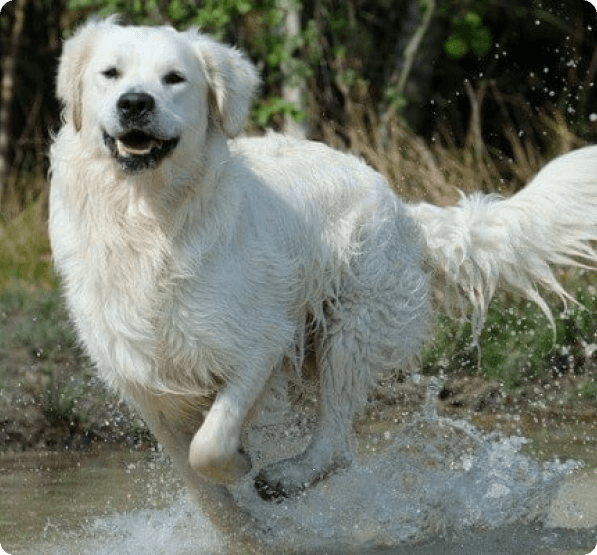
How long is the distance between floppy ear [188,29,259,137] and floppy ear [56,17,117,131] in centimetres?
39

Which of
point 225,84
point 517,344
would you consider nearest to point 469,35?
point 517,344

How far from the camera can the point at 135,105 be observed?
479 cm

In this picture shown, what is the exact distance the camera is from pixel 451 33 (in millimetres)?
14453

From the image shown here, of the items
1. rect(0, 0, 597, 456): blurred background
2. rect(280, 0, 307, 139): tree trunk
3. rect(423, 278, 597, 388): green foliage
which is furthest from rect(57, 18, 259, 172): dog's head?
rect(280, 0, 307, 139): tree trunk

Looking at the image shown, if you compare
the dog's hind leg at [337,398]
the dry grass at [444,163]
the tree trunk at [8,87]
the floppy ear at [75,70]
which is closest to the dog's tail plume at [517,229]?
the dog's hind leg at [337,398]

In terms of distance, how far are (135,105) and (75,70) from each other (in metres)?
0.50

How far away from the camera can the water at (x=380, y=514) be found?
568cm

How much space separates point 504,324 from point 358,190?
318 cm

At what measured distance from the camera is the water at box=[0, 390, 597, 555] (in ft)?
18.6

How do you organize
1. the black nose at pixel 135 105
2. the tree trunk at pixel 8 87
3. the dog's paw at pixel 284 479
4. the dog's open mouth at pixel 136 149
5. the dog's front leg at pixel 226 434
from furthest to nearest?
the tree trunk at pixel 8 87
the dog's paw at pixel 284 479
the dog's front leg at pixel 226 434
the dog's open mouth at pixel 136 149
the black nose at pixel 135 105

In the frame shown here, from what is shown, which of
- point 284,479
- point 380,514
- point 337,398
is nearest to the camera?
point 284,479

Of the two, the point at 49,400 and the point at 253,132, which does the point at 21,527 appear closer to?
the point at 49,400

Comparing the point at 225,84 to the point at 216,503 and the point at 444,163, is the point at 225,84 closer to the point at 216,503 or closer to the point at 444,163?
the point at 216,503

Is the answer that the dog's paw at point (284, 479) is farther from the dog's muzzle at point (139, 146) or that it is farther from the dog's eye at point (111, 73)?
the dog's eye at point (111, 73)
